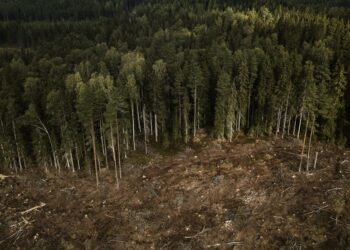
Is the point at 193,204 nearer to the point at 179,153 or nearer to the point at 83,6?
the point at 179,153

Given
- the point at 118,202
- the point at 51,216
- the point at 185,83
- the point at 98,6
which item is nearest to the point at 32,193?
the point at 51,216

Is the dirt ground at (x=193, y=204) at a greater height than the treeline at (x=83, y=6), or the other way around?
the treeline at (x=83, y=6)

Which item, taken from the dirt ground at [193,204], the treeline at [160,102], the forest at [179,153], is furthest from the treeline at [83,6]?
the dirt ground at [193,204]

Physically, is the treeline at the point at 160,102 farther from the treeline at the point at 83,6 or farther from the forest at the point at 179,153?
the treeline at the point at 83,6

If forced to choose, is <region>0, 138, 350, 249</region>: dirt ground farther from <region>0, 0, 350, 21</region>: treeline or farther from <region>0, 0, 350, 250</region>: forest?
<region>0, 0, 350, 21</region>: treeline

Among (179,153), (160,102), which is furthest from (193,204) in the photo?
(160,102)

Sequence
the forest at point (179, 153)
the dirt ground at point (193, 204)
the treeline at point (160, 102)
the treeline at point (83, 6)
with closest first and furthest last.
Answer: the dirt ground at point (193, 204) < the forest at point (179, 153) < the treeline at point (160, 102) < the treeline at point (83, 6)

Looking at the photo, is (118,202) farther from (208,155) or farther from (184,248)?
(208,155)

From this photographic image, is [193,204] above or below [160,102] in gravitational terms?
below

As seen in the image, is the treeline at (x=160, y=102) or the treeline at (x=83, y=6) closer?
the treeline at (x=160, y=102)
